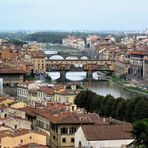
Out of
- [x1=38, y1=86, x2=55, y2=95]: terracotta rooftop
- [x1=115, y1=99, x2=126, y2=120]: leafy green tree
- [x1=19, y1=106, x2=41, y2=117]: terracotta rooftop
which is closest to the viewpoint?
[x1=19, y1=106, x2=41, y2=117]: terracotta rooftop

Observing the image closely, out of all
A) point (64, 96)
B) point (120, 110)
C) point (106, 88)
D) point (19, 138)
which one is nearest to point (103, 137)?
point (19, 138)

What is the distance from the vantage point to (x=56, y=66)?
49406 millimetres

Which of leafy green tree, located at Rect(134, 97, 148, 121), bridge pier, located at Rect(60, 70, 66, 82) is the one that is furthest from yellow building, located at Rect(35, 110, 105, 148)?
bridge pier, located at Rect(60, 70, 66, 82)

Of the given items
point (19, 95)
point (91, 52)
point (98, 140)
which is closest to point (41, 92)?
point (19, 95)

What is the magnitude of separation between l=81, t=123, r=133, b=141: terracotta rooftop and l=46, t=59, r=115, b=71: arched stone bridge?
113 feet

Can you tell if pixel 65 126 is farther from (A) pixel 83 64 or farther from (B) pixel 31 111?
(A) pixel 83 64

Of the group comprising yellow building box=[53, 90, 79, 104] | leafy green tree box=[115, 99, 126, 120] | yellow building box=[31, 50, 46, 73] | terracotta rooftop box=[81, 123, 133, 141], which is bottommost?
yellow building box=[31, 50, 46, 73]

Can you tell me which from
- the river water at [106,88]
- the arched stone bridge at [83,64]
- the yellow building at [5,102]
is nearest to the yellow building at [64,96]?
the yellow building at [5,102]

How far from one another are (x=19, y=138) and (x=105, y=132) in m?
1.65

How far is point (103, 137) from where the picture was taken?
11.9 m

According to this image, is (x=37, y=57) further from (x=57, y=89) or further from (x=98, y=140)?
(x=98, y=140)

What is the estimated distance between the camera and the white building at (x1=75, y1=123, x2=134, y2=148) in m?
11.8

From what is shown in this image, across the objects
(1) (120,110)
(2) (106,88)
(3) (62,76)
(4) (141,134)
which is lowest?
(3) (62,76)

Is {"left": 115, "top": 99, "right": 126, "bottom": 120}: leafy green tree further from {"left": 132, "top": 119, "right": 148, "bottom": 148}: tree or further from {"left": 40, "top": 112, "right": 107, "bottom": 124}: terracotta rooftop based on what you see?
{"left": 132, "top": 119, "right": 148, "bottom": 148}: tree
